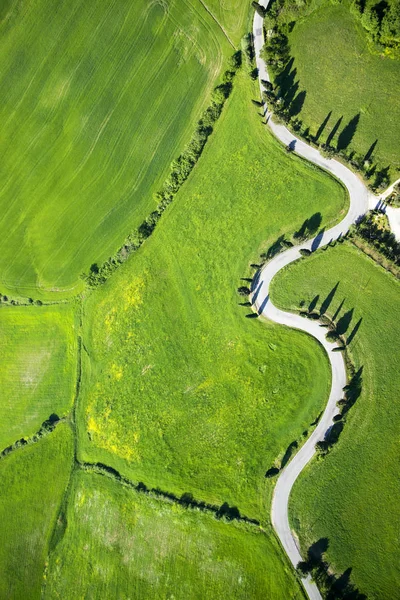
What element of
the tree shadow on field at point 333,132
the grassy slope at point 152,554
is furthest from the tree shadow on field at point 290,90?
the grassy slope at point 152,554

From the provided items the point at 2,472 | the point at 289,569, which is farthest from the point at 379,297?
the point at 2,472

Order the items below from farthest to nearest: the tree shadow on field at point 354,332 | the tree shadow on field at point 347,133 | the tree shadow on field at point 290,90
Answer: the tree shadow on field at point 290,90, the tree shadow on field at point 347,133, the tree shadow on field at point 354,332

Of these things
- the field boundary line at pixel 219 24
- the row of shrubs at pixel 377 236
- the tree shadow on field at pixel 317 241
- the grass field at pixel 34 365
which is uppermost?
the field boundary line at pixel 219 24

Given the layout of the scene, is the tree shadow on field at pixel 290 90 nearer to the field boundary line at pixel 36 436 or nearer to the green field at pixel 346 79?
the green field at pixel 346 79

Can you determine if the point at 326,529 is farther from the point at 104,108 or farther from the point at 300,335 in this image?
the point at 104,108

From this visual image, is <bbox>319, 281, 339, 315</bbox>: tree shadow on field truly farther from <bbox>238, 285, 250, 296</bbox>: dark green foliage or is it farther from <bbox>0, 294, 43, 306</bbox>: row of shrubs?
<bbox>0, 294, 43, 306</bbox>: row of shrubs

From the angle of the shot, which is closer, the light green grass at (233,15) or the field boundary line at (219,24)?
the light green grass at (233,15)

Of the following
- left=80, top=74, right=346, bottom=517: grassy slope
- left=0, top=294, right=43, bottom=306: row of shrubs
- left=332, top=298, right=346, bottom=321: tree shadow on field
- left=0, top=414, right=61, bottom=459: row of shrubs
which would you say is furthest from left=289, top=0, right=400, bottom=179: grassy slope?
left=0, top=414, right=61, bottom=459: row of shrubs
